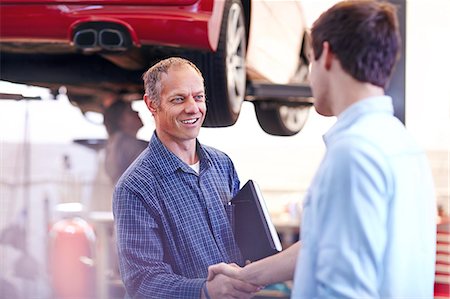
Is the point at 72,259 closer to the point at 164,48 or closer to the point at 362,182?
the point at 164,48

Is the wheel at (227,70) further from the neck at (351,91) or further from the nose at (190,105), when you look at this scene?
the neck at (351,91)

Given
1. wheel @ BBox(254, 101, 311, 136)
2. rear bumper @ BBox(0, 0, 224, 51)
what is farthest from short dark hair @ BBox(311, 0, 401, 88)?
wheel @ BBox(254, 101, 311, 136)

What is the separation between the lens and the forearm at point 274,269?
1420 millimetres

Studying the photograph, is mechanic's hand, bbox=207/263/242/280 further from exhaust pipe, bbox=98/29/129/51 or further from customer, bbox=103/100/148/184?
exhaust pipe, bbox=98/29/129/51

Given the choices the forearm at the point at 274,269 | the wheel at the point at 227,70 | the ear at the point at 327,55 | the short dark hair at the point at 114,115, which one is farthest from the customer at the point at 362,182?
the short dark hair at the point at 114,115

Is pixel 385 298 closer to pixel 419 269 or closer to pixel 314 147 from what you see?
pixel 419 269

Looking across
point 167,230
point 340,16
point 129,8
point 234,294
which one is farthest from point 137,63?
point 340,16

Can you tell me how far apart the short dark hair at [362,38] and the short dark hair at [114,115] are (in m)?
1.23

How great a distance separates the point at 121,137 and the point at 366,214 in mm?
1364

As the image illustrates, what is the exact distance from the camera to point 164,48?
6.97 feet

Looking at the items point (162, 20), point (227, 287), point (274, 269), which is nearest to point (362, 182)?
point (274, 269)

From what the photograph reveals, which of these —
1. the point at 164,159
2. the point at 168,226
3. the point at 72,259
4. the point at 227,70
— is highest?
the point at 227,70

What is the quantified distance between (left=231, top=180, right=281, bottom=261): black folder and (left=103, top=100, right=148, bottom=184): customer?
0.52 meters

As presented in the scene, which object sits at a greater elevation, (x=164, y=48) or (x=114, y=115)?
(x=164, y=48)
